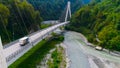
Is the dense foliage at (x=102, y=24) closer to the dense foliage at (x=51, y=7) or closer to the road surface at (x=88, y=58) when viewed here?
the road surface at (x=88, y=58)

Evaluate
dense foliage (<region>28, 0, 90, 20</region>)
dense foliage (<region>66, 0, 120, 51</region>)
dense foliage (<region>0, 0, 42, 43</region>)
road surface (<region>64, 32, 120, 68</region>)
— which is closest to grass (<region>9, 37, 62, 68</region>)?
road surface (<region>64, 32, 120, 68</region>)

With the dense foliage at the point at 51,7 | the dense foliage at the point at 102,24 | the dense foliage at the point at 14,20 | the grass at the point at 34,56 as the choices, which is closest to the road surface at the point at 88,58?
the dense foliage at the point at 102,24

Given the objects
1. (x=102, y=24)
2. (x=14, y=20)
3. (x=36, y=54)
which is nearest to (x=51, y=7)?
(x=102, y=24)

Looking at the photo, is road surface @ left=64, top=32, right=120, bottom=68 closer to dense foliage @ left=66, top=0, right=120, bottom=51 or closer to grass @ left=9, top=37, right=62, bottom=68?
dense foliage @ left=66, top=0, right=120, bottom=51

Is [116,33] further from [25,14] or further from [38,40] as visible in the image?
[25,14]

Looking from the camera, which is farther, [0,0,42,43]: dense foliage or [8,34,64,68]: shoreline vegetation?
[0,0,42,43]: dense foliage

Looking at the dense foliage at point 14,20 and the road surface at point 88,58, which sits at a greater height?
the dense foliage at point 14,20

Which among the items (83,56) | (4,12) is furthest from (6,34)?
(83,56)
